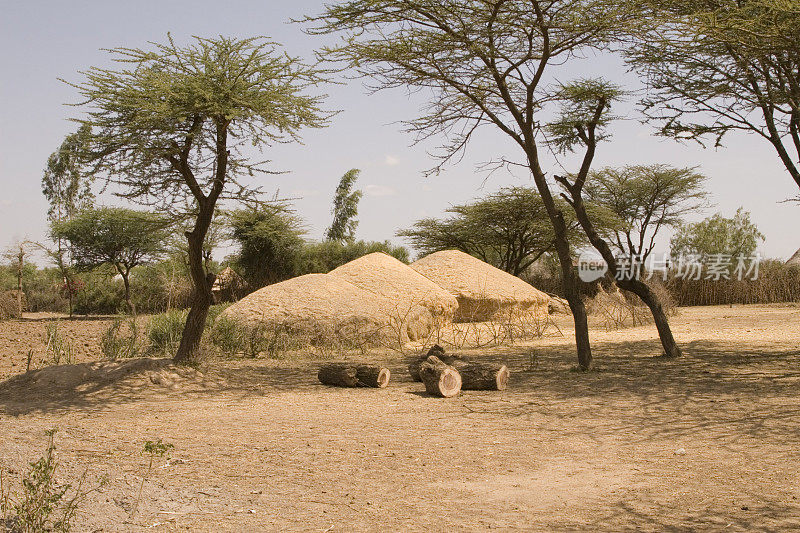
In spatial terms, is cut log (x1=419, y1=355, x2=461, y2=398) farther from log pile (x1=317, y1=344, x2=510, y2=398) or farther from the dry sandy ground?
the dry sandy ground

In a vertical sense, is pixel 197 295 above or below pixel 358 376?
above

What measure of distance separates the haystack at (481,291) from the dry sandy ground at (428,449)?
8.34 m

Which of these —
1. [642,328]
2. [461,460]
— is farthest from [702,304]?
[461,460]

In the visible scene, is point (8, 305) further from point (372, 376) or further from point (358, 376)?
point (372, 376)

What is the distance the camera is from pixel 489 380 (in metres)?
8.27

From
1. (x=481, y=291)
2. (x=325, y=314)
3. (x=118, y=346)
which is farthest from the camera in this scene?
(x=481, y=291)

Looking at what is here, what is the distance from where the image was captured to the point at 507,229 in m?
26.4

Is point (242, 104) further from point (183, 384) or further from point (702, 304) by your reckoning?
point (702, 304)

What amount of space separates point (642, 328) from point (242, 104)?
1023 cm

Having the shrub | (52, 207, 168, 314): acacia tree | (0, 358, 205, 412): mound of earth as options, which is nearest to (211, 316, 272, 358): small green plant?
(0, 358, 205, 412): mound of earth

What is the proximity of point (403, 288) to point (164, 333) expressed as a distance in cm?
512

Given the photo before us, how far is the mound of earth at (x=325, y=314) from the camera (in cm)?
1263

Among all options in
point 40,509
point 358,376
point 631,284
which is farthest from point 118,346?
point 40,509

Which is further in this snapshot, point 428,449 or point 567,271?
point 567,271
